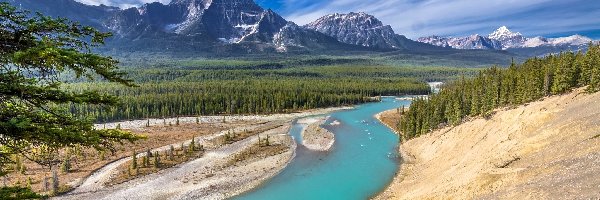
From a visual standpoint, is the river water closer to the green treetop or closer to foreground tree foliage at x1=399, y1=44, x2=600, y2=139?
foreground tree foliage at x1=399, y1=44, x2=600, y2=139

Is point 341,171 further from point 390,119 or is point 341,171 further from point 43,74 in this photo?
point 43,74

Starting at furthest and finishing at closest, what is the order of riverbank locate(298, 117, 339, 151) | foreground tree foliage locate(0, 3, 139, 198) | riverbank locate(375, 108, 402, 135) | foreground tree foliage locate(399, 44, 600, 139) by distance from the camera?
riverbank locate(375, 108, 402, 135)
riverbank locate(298, 117, 339, 151)
foreground tree foliage locate(399, 44, 600, 139)
foreground tree foliage locate(0, 3, 139, 198)

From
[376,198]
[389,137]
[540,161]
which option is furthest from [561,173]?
[389,137]

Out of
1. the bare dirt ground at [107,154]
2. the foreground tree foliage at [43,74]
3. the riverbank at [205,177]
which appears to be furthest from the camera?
the bare dirt ground at [107,154]

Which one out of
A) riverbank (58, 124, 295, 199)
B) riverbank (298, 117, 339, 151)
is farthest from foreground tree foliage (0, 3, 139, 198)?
riverbank (298, 117, 339, 151)

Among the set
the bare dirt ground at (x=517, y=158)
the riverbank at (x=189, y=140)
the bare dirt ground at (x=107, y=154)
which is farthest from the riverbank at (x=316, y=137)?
the bare dirt ground at (x=107, y=154)

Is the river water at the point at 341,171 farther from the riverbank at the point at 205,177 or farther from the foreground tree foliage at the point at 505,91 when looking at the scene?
the foreground tree foliage at the point at 505,91

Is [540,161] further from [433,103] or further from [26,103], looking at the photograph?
[433,103]
